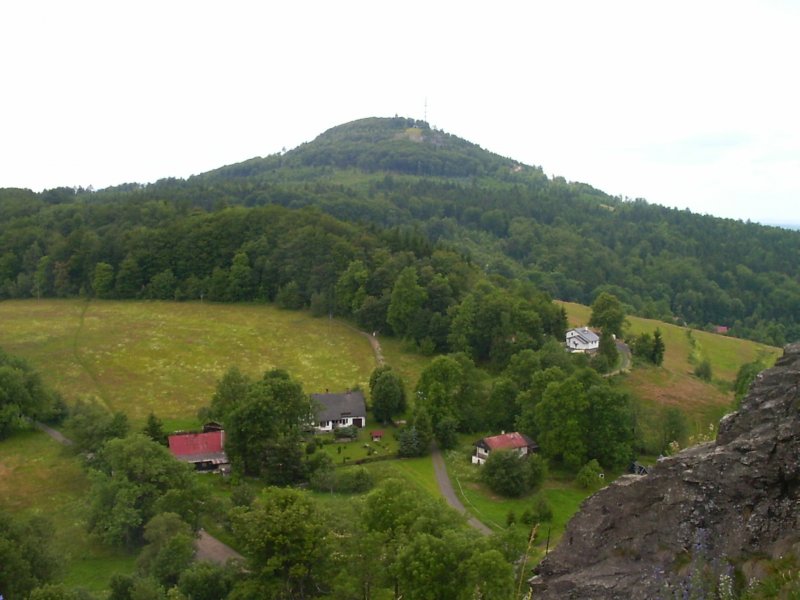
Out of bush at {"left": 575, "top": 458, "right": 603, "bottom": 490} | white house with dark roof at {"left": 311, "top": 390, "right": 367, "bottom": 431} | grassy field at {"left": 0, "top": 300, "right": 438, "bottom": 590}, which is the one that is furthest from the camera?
white house with dark roof at {"left": 311, "top": 390, "right": 367, "bottom": 431}

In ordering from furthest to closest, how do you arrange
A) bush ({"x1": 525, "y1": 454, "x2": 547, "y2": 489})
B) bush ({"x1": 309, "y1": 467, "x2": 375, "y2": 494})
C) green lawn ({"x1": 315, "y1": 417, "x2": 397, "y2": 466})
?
green lawn ({"x1": 315, "y1": 417, "x2": 397, "y2": 466}) < bush ({"x1": 525, "y1": 454, "x2": 547, "y2": 489}) < bush ({"x1": 309, "y1": 467, "x2": 375, "y2": 494})

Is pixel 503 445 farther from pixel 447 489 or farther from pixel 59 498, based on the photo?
pixel 59 498

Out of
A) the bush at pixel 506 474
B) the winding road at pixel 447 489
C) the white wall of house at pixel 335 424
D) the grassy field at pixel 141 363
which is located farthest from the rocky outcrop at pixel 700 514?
the white wall of house at pixel 335 424

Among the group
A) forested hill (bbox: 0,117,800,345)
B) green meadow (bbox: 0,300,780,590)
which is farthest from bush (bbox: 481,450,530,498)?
forested hill (bbox: 0,117,800,345)

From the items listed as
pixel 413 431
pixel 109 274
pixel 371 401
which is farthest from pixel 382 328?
pixel 109 274

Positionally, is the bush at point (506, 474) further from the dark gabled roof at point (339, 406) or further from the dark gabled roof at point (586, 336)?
the dark gabled roof at point (586, 336)

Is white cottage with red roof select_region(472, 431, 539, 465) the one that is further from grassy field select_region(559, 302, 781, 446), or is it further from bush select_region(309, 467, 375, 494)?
grassy field select_region(559, 302, 781, 446)

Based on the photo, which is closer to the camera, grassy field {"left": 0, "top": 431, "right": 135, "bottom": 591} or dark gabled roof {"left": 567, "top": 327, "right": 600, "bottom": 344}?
grassy field {"left": 0, "top": 431, "right": 135, "bottom": 591}
